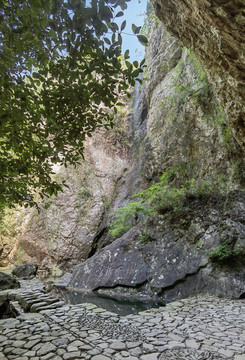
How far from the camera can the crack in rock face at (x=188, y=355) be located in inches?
105

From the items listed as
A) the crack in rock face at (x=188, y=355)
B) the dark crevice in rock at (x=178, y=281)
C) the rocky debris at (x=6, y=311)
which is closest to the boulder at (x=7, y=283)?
the rocky debris at (x=6, y=311)

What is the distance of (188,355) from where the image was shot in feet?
8.96

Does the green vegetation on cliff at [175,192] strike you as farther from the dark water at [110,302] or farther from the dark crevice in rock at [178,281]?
the dark water at [110,302]

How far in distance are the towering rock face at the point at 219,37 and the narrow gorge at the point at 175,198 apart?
2cm

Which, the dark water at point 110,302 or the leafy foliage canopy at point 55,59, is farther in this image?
the dark water at point 110,302

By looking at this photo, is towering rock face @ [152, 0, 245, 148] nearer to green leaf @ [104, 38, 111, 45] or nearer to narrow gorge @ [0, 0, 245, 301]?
narrow gorge @ [0, 0, 245, 301]

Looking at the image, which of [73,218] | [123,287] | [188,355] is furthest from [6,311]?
[73,218]

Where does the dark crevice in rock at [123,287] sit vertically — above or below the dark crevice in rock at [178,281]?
below

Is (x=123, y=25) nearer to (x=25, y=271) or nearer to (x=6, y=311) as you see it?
(x=6, y=311)

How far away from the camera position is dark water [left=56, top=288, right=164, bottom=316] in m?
5.92

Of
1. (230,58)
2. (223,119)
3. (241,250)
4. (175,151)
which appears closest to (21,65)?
(230,58)

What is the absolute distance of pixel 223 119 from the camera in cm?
768

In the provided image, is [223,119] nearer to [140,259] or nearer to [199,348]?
[140,259]

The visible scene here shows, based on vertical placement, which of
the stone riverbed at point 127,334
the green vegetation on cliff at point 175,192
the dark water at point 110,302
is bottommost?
the dark water at point 110,302
